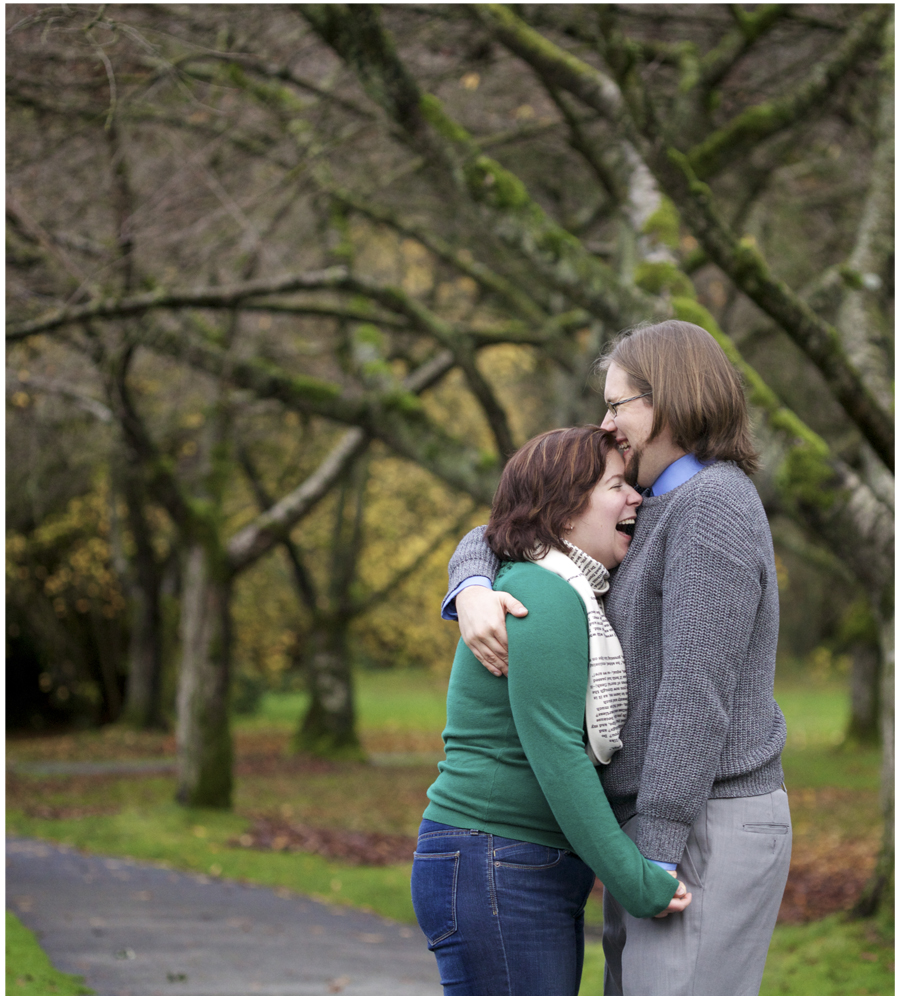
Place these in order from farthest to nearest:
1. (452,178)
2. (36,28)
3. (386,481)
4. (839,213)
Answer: (386,481) < (839,213) < (452,178) < (36,28)

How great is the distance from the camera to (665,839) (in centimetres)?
211

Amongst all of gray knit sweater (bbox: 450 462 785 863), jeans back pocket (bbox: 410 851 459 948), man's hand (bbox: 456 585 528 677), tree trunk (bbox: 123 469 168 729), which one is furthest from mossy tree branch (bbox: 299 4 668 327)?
tree trunk (bbox: 123 469 168 729)

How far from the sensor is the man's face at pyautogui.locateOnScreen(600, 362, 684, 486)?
7.78 feet

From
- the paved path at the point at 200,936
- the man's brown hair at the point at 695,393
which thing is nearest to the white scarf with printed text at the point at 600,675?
the man's brown hair at the point at 695,393

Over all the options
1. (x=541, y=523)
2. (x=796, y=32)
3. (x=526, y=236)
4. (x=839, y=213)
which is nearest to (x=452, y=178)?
(x=526, y=236)

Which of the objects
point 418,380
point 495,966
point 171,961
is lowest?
point 171,961

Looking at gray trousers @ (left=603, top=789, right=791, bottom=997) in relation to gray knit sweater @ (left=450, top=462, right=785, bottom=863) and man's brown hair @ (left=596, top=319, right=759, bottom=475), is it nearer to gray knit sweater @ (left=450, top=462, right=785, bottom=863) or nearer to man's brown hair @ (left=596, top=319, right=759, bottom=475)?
gray knit sweater @ (left=450, top=462, right=785, bottom=863)

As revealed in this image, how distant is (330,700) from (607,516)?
646 inches

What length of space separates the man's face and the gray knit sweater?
0.09 meters

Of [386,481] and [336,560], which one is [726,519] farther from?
[386,481]

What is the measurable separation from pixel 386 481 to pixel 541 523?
1827 cm

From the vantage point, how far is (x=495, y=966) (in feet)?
7.22

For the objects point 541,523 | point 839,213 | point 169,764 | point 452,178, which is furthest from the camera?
point 169,764

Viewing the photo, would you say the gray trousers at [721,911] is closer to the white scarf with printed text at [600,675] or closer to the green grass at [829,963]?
the white scarf with printed text at [600,675]
